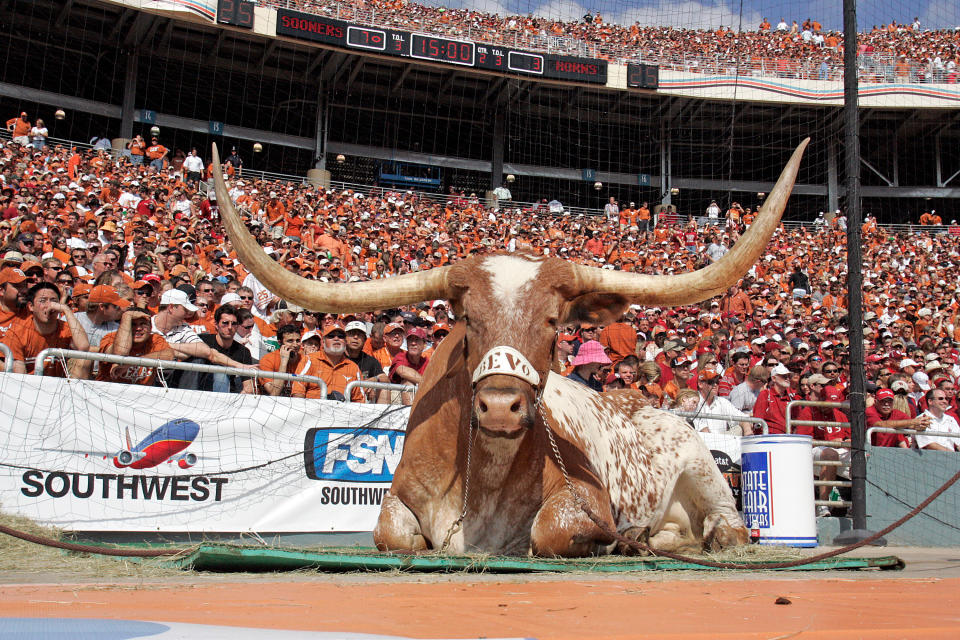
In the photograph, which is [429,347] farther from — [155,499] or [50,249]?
[50,249]

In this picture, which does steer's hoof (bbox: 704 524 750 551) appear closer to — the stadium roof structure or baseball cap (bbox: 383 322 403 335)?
baseball cap (bbox: 383 322 403 335)

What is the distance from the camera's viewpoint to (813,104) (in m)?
36.0

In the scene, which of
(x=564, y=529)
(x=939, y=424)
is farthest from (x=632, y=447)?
(x=939, y=424)

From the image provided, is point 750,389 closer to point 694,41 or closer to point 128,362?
point 128,362

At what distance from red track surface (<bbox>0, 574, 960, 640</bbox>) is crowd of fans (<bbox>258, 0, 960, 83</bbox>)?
110 feet

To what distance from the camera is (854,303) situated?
8281 mm

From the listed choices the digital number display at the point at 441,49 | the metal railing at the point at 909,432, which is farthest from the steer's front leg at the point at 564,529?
the digital number display at the point at 441,49

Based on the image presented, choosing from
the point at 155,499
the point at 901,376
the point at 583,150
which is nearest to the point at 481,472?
the point at 155,499

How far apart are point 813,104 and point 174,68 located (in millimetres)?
26378

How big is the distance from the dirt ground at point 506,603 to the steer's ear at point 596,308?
159 cm

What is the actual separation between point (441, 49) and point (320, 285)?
29929mm

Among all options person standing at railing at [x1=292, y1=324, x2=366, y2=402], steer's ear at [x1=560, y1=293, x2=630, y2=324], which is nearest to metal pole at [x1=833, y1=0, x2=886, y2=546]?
steer's ear at [x1=560, y1=293, x2=630, y2=324]

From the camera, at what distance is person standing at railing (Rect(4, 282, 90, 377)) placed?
23.0 feet

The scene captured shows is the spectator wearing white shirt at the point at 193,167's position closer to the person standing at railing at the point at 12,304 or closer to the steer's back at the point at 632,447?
the person standing at railing at the point at 12,304
